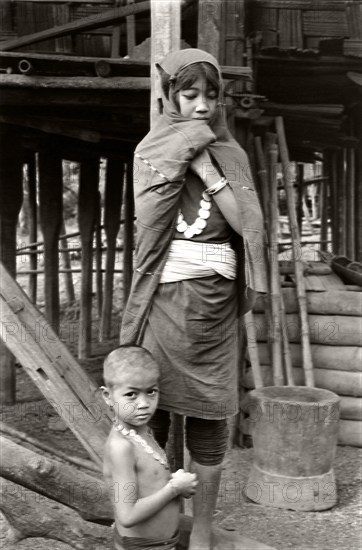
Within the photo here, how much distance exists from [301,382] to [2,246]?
2765mm

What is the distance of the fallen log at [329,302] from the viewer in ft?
17.7

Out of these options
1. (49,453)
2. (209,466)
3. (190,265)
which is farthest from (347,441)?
(190,265)

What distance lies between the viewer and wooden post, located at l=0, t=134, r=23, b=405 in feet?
20.7

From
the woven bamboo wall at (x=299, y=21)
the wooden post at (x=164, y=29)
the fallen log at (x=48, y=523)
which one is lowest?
the fallen log at (x=48, y=523)

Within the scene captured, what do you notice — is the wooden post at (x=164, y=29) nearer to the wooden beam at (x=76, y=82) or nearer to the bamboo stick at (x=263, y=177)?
the wooden beam at (x=76, y=82)

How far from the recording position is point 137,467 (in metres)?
2.44

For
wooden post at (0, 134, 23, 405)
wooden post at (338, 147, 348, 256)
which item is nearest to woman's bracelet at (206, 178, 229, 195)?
wooden post at (0, 134, 23, 405)

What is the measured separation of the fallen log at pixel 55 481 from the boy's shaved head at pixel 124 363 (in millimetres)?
745

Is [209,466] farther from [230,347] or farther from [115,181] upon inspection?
[115,181]

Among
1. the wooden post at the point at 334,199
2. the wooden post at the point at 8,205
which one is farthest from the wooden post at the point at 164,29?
the wooden post at the point at 334,199

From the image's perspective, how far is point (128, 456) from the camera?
7.86 feet

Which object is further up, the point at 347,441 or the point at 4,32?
the point at 4,32

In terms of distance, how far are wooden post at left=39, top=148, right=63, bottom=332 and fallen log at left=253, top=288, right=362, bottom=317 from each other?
8.96ft

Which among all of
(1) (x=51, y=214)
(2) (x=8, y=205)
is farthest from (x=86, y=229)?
(2) (x=8, y=205)
